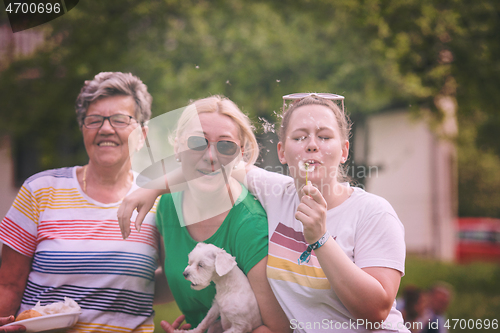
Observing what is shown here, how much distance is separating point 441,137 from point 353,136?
4.15 m

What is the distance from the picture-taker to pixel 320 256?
1448 millimetres

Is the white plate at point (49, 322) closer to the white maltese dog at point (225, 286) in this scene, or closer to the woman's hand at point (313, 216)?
the white maltese dog at point (225, 286)

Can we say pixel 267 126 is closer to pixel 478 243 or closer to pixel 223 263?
pixel 223 263

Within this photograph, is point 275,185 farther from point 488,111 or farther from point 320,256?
point 488,111

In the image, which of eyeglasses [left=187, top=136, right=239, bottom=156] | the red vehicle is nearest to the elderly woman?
eyeglasses [left=187, top=136, right=239, bottom=156]

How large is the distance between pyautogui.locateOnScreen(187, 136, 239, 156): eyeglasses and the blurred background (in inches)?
8.9

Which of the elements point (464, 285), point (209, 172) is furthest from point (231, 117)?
point (464, 285)

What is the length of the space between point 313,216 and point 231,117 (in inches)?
25.4

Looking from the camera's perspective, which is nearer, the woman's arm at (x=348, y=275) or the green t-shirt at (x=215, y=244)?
the woman's arm at (x=348, y=275)

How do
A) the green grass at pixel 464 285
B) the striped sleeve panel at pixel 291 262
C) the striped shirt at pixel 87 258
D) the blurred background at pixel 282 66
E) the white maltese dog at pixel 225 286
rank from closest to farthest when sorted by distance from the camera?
the striped sleeve panel at pixel 291 262 → the white maltese dog at pixel 225 286 → the striped shirt at pixel 87 258 → the blurred background at pixel 282 66 → the green grass at pixel 464 285

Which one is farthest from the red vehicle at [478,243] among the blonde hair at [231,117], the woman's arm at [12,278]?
the woman's arm at [12,278]

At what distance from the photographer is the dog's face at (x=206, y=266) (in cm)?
172

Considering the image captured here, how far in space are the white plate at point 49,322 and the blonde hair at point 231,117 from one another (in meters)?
0.97

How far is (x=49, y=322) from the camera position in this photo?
1.81 meters
